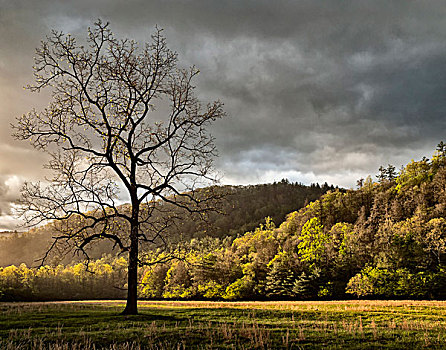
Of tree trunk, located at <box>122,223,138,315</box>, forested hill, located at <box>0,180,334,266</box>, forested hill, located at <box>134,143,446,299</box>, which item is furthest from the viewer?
forested hill, located at <box>0,180,334,266</box>

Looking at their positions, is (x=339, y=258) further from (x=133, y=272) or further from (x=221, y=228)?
(x=221, y=228)

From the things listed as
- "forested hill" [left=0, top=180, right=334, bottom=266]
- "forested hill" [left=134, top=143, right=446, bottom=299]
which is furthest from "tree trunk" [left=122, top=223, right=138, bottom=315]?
"forested hill" [left=0, top=180, right=334, bottom=266]

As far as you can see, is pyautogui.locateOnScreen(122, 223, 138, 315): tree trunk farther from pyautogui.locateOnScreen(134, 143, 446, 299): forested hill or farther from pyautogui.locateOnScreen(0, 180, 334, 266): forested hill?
pyautogui.locateOnScreen(0, 180, 334, 266): forested hill

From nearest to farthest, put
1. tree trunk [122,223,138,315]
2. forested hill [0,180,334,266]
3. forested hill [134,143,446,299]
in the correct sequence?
Answer: tree trunk [122,223,138,315]
forested hill [134,143,446,299]
forested hill [0,180,334,266]

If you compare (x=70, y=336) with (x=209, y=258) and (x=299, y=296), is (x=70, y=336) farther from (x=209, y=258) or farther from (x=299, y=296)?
(x=209, y=258)

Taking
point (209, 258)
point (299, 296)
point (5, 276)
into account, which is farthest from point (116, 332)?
point (5, 276)

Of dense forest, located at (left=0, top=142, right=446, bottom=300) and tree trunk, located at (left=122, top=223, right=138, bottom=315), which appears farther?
dense forest, located at (left=0, top=142, right=446, bottom=300)

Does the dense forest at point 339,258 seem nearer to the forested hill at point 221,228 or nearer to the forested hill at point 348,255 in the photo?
the forested hill at point 348,255

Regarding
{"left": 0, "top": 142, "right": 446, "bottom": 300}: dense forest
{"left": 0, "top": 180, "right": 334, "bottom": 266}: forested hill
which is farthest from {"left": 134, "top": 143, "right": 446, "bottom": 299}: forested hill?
{"left": 0, "top": 180, "right": 334, "bottom": 266}: forested hill

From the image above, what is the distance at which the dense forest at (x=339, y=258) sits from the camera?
52.8 m

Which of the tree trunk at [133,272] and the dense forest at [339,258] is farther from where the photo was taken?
the dense forest at [339,258]

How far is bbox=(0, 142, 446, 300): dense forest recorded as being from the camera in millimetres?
52812

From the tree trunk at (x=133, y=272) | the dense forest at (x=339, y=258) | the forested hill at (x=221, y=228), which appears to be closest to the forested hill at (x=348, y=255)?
the dense forest at (x=339, y=258)

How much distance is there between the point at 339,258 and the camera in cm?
6109
